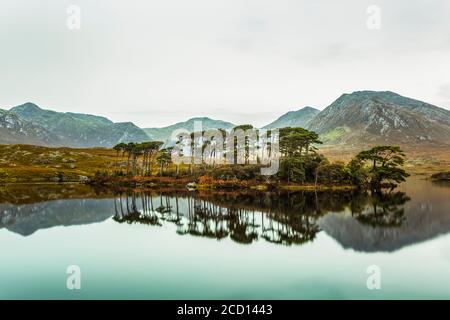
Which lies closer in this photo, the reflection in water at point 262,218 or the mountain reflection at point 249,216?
the reflection in water at point 262,218

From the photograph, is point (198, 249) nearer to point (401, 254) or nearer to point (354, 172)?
point (401, 254)

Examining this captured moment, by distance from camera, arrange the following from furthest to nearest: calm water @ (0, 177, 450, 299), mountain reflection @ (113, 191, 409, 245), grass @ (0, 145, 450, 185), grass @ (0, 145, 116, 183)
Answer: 1. grass @ (0, 145, 116, 183)
2. grass @ (0, 145, 450, 185)
3. mountain reflection @ (113, 191, 409, 245)
4. calm water @ (0, 177, 450, 299)

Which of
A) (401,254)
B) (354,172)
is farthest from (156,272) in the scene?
(354,172)

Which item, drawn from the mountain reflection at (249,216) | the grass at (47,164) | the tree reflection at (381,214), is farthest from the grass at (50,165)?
the tree reflection at (381,214)

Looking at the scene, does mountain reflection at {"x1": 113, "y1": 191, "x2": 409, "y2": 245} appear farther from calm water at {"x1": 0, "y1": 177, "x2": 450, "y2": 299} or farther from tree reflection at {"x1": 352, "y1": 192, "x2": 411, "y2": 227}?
calm water at {"x1": 0, "y1": 177, "x2": 450, "y2": 299}

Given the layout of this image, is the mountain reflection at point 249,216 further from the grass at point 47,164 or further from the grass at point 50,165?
the grass at point 47,164

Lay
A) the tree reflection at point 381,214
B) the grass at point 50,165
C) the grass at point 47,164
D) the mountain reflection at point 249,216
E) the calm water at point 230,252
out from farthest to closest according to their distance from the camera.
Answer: the grass at point 47,164, the grass at point 50,165, the tree reflection at point 381,214, the mountain reflection at point 249,216, the calm water at point 230,252

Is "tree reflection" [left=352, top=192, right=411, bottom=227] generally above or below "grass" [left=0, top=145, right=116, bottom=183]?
below

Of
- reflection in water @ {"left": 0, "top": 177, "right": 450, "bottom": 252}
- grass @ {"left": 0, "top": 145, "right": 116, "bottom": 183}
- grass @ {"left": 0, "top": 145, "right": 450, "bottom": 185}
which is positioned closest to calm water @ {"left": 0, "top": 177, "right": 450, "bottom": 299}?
reflection in water @ {"left": 0, "top": 177, "right": 450, "bottom": 252}

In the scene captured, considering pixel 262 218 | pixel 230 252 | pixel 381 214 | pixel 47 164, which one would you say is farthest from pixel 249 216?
pixel 47 164
